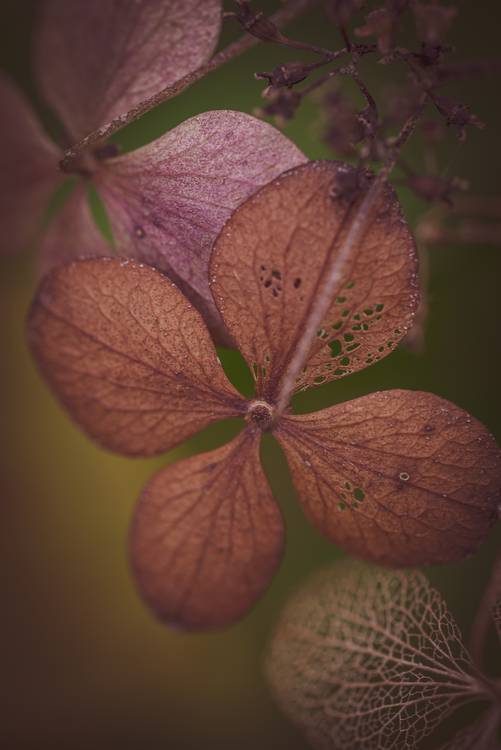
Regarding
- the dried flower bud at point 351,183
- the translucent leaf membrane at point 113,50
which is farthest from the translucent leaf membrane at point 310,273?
the translucent leaf membrane at point 113,50

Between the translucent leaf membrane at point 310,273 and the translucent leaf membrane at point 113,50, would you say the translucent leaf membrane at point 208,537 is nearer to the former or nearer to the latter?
the translucent leaf membrane at point 310,273

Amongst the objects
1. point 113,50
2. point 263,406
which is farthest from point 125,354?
point 113,50

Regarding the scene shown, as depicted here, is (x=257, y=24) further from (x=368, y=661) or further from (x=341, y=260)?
(x=368, y=661)

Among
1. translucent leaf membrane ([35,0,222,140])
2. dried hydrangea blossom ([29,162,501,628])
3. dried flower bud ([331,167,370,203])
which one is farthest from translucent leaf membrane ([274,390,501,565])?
translucent leaf membrane ([35,0,222,140])

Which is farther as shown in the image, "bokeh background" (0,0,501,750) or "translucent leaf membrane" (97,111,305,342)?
"bokeh background" (0,0,501,750)

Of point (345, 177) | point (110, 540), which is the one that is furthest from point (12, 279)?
point (345, 177)

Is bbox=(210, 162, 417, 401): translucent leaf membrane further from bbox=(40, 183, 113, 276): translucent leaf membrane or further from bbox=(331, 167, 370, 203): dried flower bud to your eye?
bbox=(40, 183, 113, 276): translucent leaf membrane
